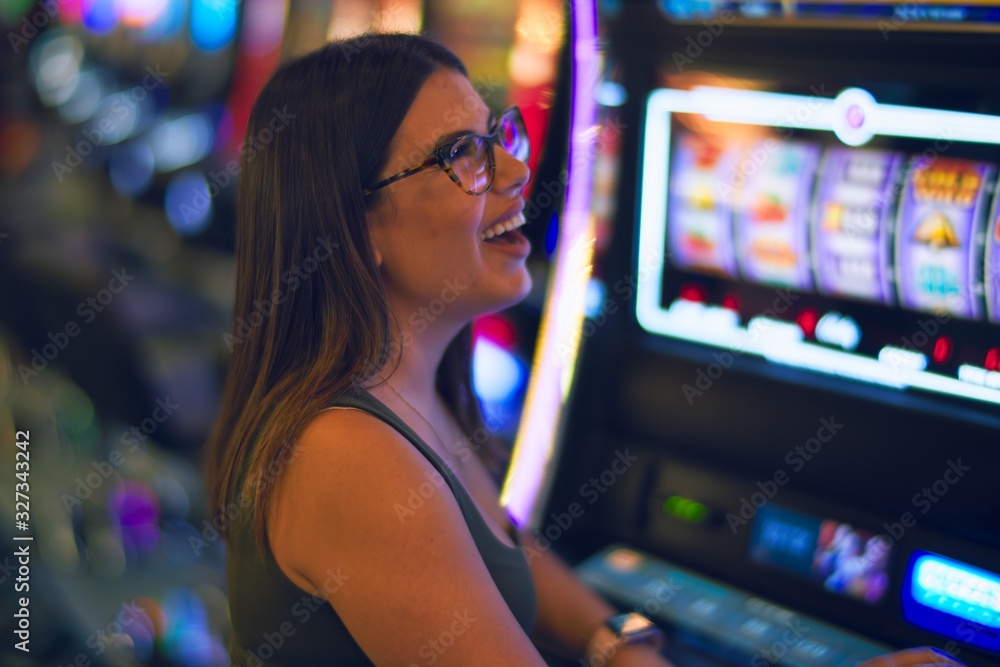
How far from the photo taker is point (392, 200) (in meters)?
1.42

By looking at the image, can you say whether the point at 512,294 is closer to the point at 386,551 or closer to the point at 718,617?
the point at 386,551

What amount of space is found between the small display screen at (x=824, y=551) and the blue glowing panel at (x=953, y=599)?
0.05 m

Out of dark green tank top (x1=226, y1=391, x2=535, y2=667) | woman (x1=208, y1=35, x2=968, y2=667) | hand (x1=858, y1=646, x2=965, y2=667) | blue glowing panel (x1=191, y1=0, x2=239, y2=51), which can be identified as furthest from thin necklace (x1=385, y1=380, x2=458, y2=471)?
blue glowing panel (x1=191, y1=0, x2=239, y2=51)

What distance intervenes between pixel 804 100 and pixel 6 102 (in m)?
4.96

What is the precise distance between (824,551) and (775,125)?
0.72 meters

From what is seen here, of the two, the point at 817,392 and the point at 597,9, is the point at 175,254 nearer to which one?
the point at 597,9

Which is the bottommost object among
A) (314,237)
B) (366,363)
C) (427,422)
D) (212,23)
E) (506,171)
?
Answer: (427,422)

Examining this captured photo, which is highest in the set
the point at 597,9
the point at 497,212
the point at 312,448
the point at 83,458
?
the point at 597,9

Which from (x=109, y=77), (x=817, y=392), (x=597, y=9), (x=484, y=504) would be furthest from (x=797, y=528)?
(x=109, y=77)

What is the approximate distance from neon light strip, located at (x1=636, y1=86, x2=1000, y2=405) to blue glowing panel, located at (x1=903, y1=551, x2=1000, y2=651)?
0.26 meters

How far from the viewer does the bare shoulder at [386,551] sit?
4.01 ft

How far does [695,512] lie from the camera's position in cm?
178

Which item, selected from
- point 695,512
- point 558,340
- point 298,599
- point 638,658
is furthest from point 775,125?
point 298,599

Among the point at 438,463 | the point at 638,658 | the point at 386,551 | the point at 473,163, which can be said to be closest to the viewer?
the point at 386,551
